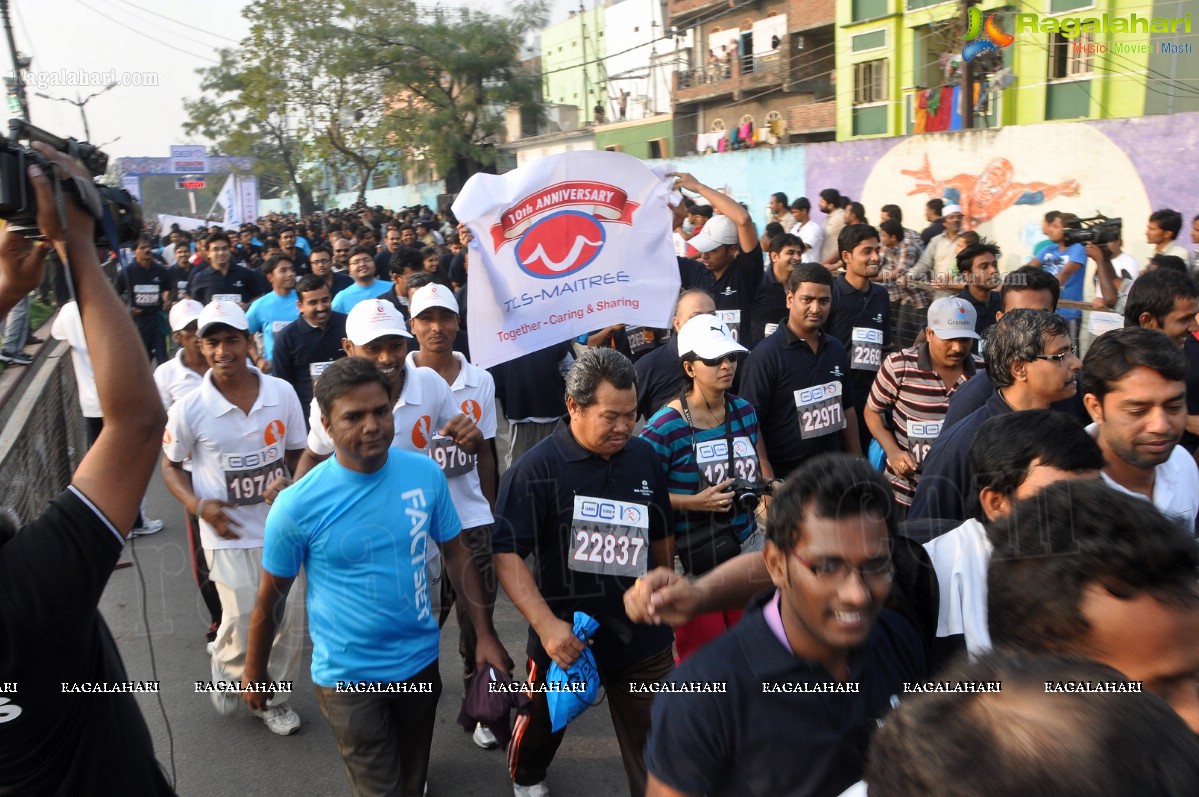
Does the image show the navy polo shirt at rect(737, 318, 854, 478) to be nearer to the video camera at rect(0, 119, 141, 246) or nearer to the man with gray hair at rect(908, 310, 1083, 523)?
the man with gray hair at rect(908, 310, 1083, 523)

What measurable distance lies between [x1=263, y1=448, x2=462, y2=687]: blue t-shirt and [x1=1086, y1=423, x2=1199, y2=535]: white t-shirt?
2211 millimetres

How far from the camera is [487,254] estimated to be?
4562 mm

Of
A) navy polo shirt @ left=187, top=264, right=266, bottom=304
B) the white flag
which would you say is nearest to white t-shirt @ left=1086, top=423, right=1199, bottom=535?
navy polo shirt @ left=187, top=264, right=266, bottom=304

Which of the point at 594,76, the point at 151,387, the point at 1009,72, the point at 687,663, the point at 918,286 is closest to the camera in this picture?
the point at 151,387

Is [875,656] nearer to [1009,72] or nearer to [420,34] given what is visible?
[1009,72]

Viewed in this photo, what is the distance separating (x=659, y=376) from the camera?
5008 millimetres

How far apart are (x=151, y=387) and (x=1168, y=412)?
290cm

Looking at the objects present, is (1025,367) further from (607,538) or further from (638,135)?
(638,135)

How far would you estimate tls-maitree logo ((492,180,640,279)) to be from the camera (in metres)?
4.61

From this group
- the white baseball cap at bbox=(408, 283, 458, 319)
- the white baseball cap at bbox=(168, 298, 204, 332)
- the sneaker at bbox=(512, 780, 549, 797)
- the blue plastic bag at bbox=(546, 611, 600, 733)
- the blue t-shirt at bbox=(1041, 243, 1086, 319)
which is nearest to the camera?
the blue plastic bag at bbox=(546, 611, 600, 733)

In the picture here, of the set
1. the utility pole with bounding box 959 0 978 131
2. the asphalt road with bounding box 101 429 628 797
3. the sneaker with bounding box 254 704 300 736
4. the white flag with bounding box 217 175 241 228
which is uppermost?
the utility pole with bounding box 959 0 978 131

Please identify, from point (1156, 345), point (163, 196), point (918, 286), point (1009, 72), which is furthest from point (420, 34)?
point (163, 196)

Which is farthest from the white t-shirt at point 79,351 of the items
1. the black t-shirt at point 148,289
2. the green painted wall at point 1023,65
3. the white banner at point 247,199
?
the white banner at point 247,199

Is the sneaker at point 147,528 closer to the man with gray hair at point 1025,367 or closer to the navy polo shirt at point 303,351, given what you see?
the navy polo shirt at point 303,351
